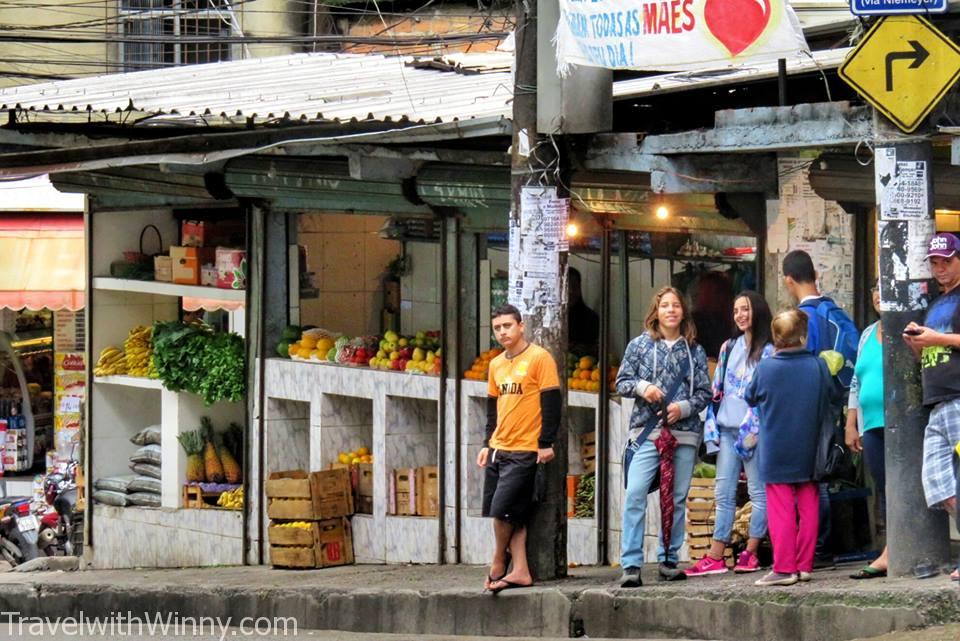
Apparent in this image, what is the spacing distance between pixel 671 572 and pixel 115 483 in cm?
774

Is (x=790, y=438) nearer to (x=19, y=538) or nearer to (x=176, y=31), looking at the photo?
(x=19, y=538)

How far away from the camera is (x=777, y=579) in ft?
29.6

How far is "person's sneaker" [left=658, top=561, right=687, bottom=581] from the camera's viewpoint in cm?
973

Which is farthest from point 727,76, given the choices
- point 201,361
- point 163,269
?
point 163,269

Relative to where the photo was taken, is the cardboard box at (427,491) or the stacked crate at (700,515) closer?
the stacked crate at (700,515)

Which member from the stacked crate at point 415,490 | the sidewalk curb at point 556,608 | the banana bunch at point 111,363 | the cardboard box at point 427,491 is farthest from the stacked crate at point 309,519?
the banana bunch at point 111,363

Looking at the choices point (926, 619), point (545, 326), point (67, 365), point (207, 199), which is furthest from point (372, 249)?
point (67, 365)

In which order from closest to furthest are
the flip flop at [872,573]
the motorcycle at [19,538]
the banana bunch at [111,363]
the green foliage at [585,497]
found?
1. the flip flop at [872,573]
2. the green foliage at [585,497]
3. the banana bunch at [111,363]
4. the motorcycle at [19,538]

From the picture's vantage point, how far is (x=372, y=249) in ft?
47.2

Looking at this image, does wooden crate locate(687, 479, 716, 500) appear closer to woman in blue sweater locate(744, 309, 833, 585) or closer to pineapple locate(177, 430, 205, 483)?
woman in blue sweater locate(744, 309, 833, 585)

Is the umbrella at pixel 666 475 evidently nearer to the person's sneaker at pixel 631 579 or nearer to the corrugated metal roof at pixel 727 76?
the person's sneaker at pixel 631 579

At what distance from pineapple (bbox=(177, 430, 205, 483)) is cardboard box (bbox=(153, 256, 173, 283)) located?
145 cm

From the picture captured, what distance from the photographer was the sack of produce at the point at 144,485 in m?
15.6

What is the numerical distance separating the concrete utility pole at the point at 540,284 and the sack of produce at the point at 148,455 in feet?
20.8
